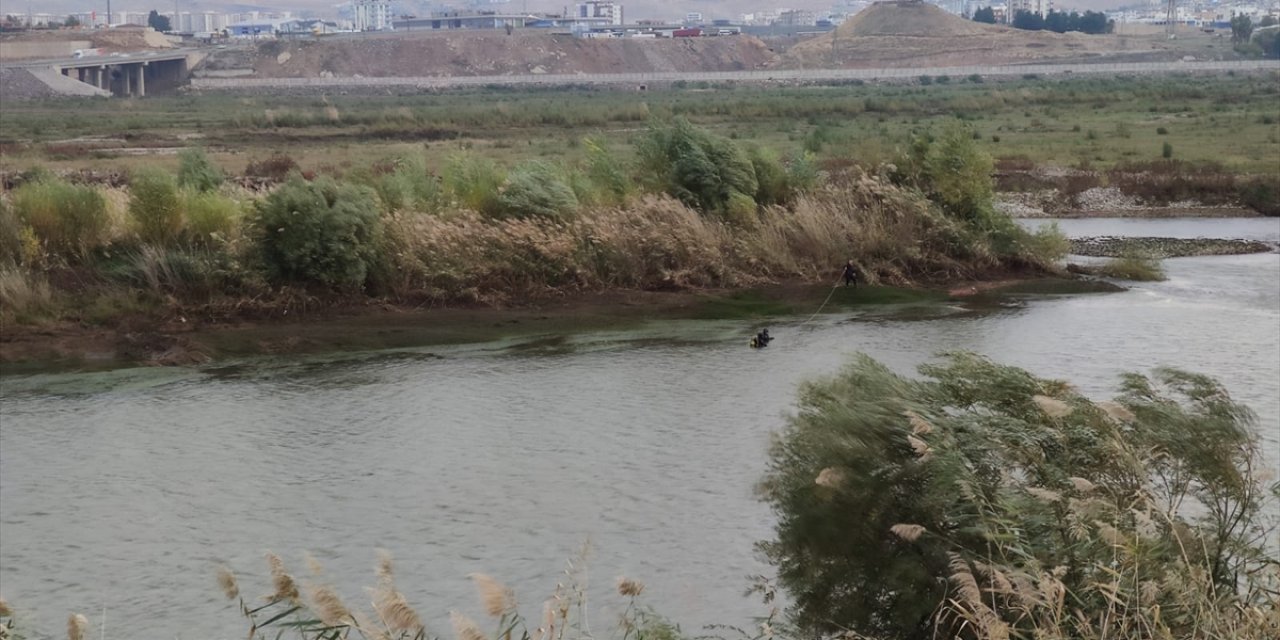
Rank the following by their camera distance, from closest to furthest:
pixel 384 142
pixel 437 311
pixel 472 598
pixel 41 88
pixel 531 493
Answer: pixel 472 598
pixel 531 493
pixel 437 311
pixel 384 142
pixel 41 88

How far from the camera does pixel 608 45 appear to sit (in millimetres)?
160875

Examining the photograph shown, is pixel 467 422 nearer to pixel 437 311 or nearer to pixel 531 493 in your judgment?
pixel 531 493

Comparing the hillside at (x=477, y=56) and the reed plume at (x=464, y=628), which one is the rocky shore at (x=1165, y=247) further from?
the hillside at (x=477, y=56)

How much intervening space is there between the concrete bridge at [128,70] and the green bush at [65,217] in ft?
326

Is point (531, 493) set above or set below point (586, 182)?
below

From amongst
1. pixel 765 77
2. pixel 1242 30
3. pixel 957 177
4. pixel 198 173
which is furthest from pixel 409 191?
pixel 1242 30

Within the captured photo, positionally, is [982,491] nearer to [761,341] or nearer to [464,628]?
[464,628]

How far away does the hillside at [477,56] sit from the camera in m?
152

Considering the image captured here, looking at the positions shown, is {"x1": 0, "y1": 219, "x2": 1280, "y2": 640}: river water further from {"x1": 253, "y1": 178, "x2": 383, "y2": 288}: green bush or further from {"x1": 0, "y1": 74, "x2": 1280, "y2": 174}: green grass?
{"x1": 0, "y1": 74, "x2": 1280, "y2": 174}: green grass

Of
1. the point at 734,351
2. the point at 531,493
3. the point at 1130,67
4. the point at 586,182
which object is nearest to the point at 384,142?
the point at 586,182

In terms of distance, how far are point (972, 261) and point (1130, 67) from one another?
107503 millimetres

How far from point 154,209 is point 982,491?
63.1 feet

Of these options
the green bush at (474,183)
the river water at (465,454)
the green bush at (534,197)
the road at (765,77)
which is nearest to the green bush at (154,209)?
the river water at (465,454)

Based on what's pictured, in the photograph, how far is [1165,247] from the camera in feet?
103
